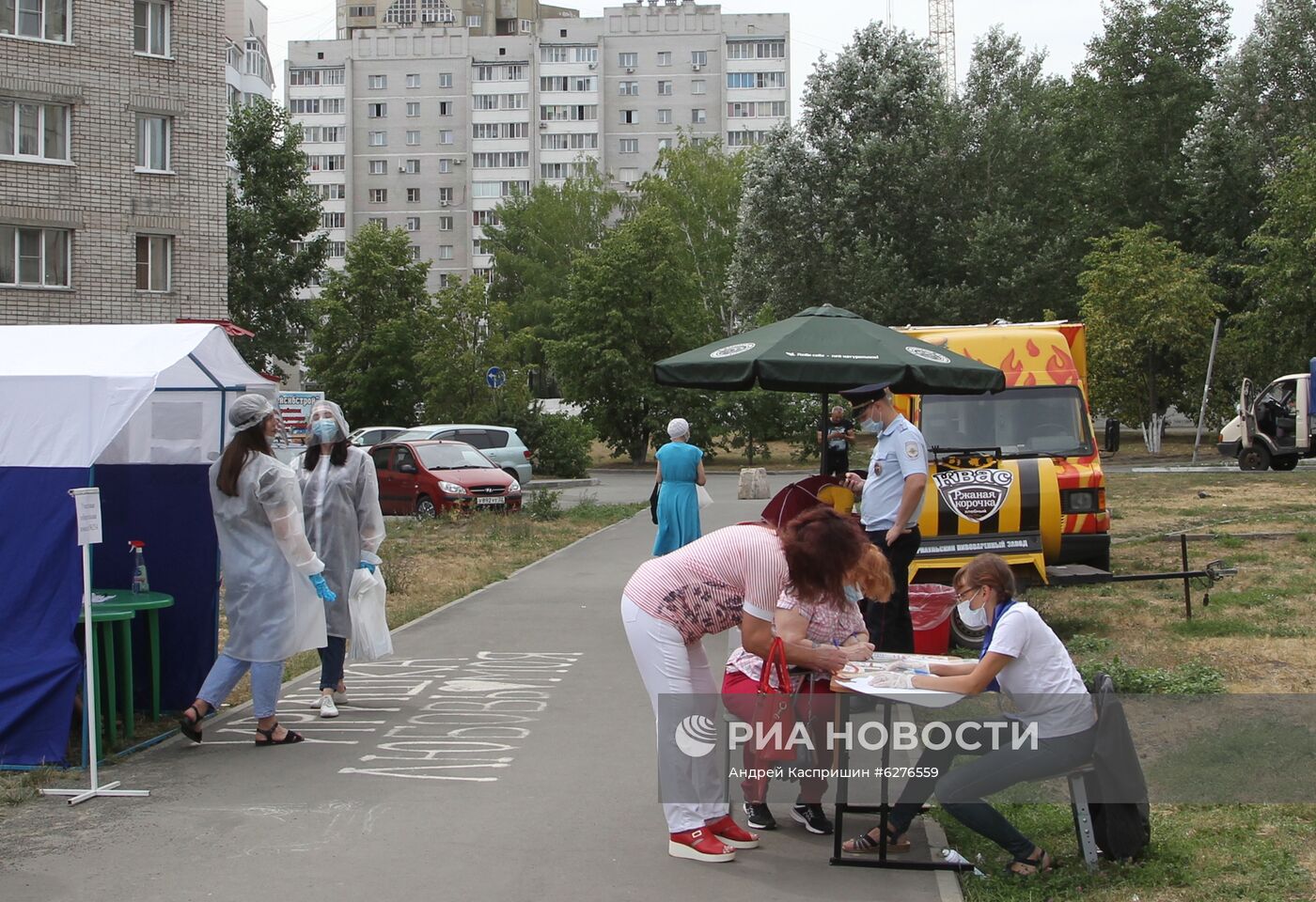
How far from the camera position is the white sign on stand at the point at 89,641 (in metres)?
6.79

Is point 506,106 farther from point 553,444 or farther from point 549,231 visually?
point 553,444

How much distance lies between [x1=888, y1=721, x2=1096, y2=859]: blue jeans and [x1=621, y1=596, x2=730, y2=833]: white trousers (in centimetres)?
93

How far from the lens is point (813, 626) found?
5668mm

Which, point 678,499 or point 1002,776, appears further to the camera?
point 678,499

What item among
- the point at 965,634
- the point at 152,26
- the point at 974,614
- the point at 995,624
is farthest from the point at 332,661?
the point at 152,26

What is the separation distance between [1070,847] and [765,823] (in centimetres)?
129

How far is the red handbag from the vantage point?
18.2 feet

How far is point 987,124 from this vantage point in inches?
1861

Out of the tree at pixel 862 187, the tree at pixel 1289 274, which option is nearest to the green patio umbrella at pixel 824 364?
the tree at pixel 1289 274

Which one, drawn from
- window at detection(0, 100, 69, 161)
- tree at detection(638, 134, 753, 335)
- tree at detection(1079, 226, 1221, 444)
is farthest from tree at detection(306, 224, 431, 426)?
tree at detection(1079, 226, 1221, 444)

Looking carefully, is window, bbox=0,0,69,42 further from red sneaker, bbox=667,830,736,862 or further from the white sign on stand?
red sneaker, bbox=667,830,736,862

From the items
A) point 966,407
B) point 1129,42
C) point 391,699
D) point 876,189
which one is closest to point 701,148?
point 1129,42

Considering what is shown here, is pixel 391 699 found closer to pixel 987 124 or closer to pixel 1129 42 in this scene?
pixel 987 124

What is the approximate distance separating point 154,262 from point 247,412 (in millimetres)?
31554
